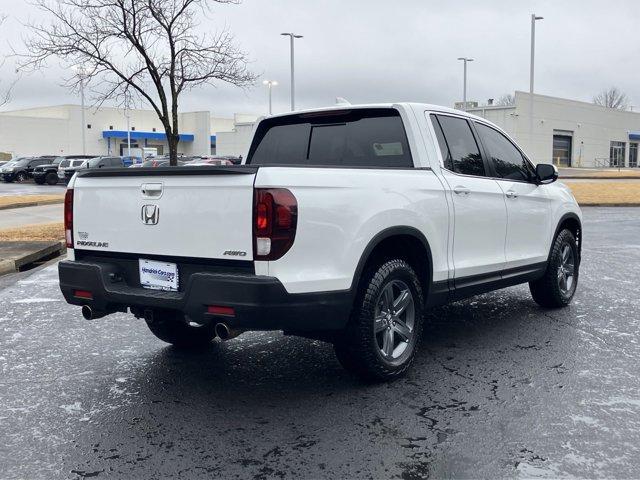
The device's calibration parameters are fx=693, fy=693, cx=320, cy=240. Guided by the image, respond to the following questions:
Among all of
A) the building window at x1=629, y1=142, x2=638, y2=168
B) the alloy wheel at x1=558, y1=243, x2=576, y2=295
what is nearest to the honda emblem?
the alloy wheel at x1=558, y1=243, x2=576, y2=295

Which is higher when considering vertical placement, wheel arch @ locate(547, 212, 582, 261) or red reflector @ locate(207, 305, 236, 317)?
wheel arch @ locate(547, 212, 582, 261)

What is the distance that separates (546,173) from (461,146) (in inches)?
49.8

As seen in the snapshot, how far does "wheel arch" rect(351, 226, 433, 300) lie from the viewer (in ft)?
14.3

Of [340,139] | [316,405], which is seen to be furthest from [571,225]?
[316,405]

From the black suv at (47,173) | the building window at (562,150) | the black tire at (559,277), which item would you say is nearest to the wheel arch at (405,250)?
the black tire at (559,277)

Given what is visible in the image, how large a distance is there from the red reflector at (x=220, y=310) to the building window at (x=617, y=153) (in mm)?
82340

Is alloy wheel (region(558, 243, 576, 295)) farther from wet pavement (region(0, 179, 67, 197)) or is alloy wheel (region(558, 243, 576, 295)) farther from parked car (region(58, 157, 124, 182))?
parked car (region(58, 157, 124, 182))

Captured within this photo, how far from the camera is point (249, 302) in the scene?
12.9 feet

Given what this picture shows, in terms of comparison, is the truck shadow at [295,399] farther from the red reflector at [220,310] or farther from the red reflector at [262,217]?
the red reflector at [262,217]

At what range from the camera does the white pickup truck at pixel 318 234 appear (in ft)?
13.1

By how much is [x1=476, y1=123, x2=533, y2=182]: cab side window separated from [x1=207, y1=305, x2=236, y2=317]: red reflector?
3.17m

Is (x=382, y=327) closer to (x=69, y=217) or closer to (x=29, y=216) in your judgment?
(x=69, y=217)

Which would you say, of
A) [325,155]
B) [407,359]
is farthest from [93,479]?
[325,155]

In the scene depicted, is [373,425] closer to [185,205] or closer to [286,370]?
[286,370]
